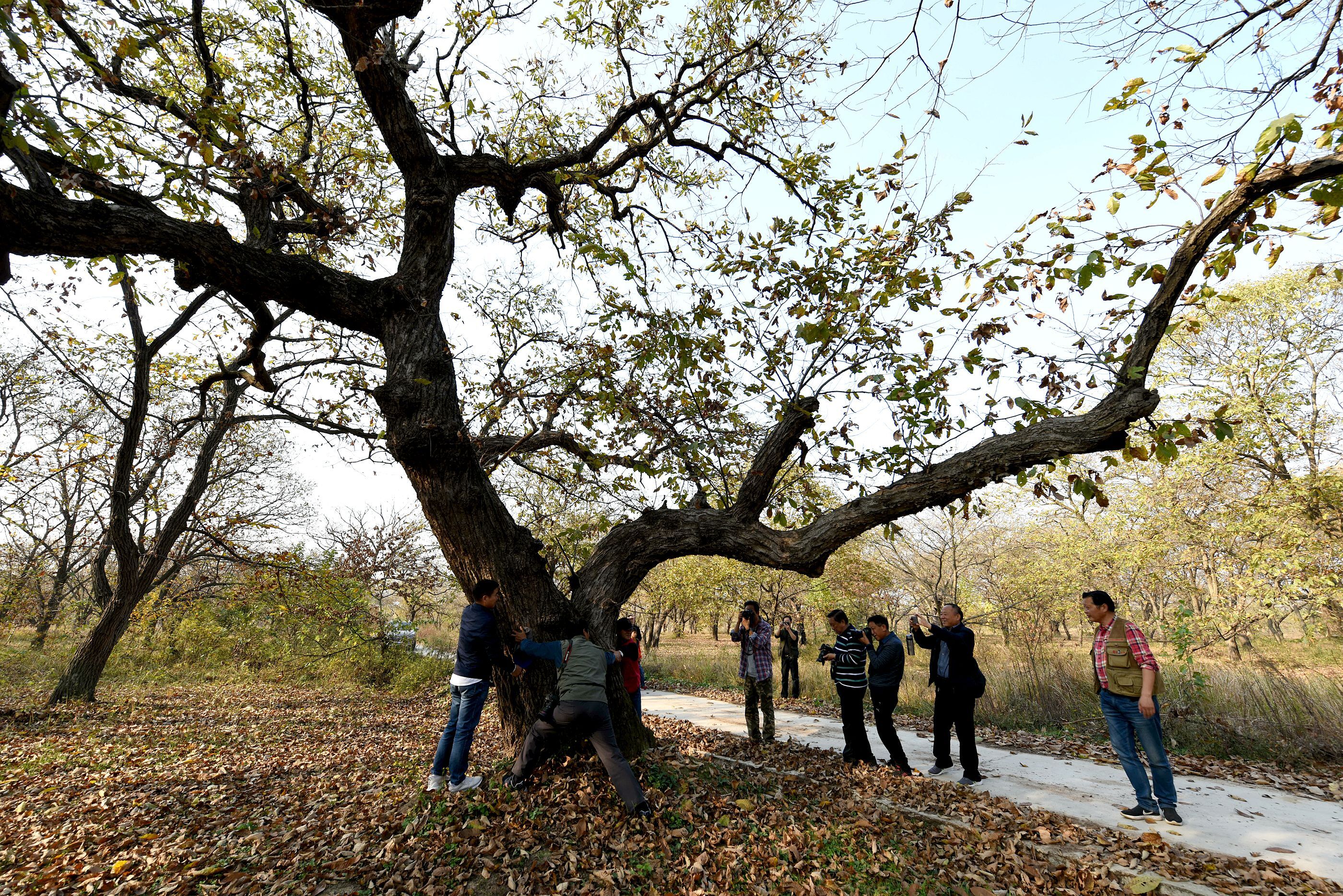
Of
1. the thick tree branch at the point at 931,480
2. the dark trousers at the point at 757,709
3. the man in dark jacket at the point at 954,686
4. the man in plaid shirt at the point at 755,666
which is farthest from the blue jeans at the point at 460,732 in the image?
the man in dark jacket at the point at 954,686

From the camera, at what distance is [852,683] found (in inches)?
277

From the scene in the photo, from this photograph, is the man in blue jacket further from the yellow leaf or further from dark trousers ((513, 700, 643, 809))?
the yellow leaf

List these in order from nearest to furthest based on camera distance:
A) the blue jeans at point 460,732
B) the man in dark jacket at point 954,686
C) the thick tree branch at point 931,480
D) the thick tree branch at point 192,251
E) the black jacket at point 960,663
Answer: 1. the thick tree branch at point 192,251
2. the thick tree branch at point 931,480
3. the blue jeans at point 460,732
4. the man in dark jacket at point 954,686
5. the black jacket at point 960,663

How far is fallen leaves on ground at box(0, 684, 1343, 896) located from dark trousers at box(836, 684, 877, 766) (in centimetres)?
36

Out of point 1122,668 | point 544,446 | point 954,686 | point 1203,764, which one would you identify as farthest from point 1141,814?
point 544,446

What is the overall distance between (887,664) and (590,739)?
3.82 metres

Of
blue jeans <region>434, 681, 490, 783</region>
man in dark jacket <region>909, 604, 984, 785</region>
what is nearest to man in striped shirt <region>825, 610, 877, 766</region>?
man in dark jacket <region>909, 604, 984, 785</region>

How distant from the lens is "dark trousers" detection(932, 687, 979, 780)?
643cm

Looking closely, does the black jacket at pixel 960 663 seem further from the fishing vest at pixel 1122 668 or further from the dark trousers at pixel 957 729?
the fishing vest at pixel 1122 668

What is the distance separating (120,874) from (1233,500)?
2241 centimetres

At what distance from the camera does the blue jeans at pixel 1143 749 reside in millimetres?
5199

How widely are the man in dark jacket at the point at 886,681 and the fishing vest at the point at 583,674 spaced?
347 cm

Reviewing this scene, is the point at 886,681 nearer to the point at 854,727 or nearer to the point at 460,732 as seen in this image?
the point at 854,727

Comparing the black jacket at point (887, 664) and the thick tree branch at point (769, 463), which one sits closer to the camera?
the thick tree branch at point (769, 463)
